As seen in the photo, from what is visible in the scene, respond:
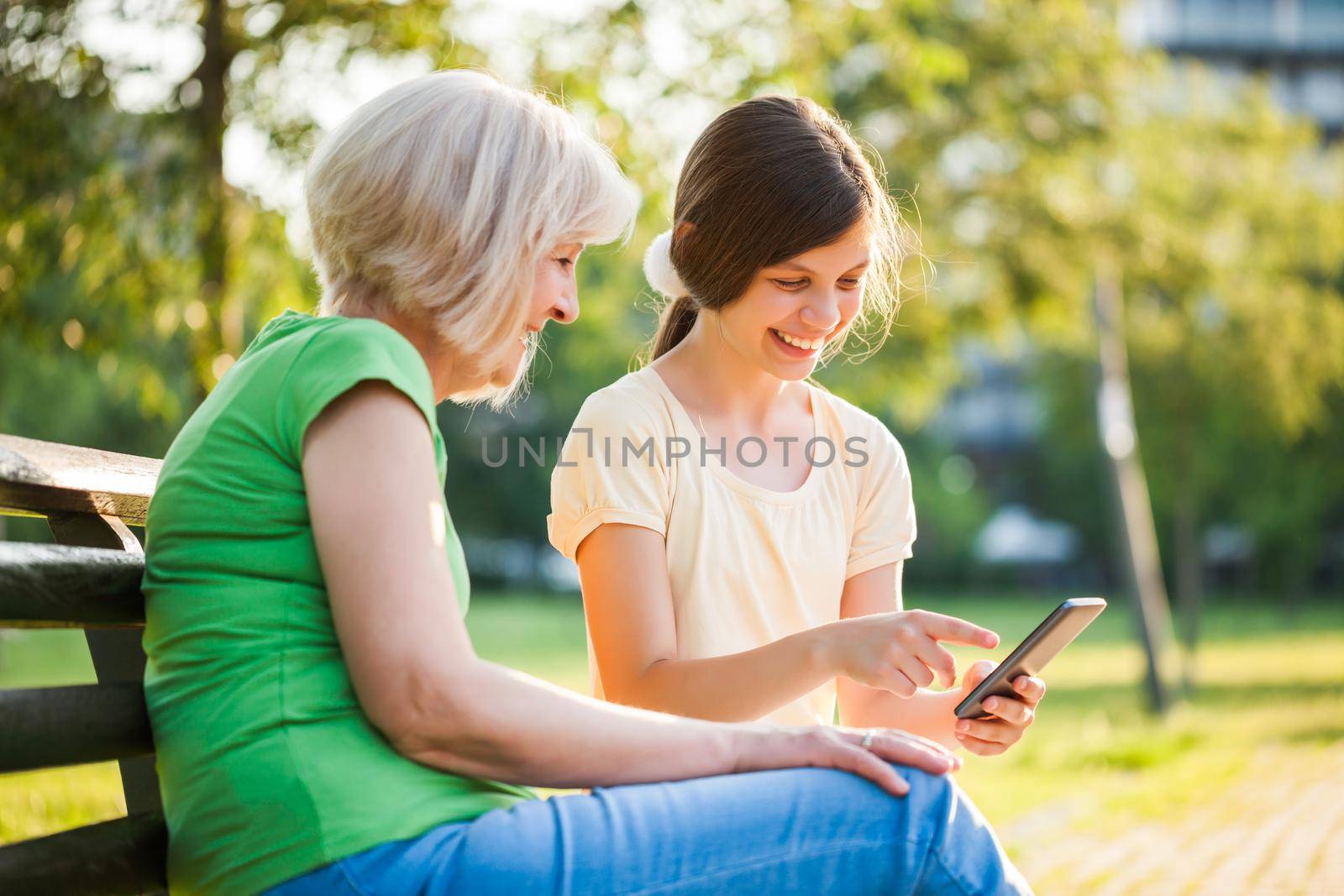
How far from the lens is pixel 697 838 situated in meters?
1.46

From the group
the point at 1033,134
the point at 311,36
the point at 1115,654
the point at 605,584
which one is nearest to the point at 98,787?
the point at 311,36

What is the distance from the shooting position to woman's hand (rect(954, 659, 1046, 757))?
2.12m

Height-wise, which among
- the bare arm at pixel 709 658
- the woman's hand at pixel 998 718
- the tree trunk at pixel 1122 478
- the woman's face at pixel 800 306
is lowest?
the tree trunk at pixel 1122 478

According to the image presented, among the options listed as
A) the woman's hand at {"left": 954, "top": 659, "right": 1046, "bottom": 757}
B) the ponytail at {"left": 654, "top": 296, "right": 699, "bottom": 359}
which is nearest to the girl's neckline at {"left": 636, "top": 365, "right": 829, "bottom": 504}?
the ponytail at {"left": 654, "top": 296, "right": 699, "bottom": 359}

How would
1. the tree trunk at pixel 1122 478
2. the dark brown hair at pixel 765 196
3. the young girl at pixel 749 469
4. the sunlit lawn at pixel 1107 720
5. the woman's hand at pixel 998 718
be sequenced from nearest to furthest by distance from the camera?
the woman's hand at pixel 998 718 → the young girl at pixel 749 469 → the dark brown hair at pixel 765 196 → the sunlit lawn at pixel 1107 720 → the tree trunk at pixel 1122 478

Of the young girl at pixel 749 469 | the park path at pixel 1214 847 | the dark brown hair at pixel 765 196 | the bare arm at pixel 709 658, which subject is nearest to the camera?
the bare arm at pixel 709 658

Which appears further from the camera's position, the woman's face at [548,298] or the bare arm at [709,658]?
the bare arm at [709,658]

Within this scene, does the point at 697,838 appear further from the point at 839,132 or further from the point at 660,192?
the point at 660,192

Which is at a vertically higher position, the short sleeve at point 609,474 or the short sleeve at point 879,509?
the short sleeve at point 609,474

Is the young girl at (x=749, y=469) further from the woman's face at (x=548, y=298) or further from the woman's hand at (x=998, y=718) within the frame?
the woman's face at (x=548, y=298)

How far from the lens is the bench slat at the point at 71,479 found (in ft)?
5.19

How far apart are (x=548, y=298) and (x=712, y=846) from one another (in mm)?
791

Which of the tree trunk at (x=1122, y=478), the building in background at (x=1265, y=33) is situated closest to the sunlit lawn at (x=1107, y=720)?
the tree trunk at (x=1122, y=478)

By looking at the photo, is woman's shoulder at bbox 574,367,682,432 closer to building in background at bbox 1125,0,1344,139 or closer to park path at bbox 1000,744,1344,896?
park path at bbox 1000,744,1344,896
